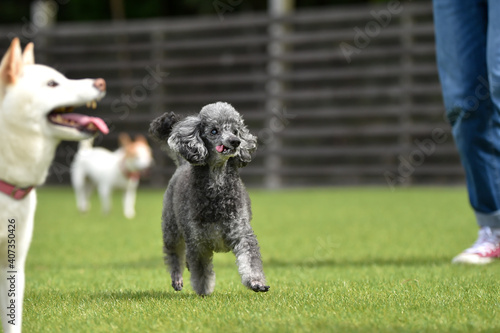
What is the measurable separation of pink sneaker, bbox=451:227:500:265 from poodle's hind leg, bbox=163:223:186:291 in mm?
1533

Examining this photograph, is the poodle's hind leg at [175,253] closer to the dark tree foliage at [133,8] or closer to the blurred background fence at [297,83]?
the blurred background fence at [297,83]

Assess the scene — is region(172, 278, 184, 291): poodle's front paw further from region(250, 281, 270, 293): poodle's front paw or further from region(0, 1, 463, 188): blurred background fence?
region(0, 1, 463, 188): blurred background fence

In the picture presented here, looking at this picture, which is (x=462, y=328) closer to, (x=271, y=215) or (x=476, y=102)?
(x=476, y=102)

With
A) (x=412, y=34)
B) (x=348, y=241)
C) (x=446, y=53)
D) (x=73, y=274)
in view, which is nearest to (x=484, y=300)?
(x=446, y=53)

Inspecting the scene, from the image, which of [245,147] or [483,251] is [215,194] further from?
[483,251]

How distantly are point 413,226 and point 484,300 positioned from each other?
11.0 ft

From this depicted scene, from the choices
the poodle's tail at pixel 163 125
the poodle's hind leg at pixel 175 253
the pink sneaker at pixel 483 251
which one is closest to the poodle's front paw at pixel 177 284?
the poodle's hind leg at pixel 175 253

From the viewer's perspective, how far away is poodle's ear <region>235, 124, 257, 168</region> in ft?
8.96

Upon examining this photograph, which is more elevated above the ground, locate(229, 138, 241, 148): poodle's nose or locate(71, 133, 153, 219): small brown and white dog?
locate(229, 138, 241, 148): poodle's nose

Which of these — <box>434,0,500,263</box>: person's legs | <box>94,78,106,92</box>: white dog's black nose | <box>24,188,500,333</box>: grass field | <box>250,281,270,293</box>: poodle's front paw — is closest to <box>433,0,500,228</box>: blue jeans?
<box>434,0,500,263</box>: person's legs

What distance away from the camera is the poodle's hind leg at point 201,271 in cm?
282

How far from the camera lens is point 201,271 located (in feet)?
9.39

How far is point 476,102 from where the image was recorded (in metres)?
3.92

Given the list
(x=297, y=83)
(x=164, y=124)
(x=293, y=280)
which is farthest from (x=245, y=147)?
(x=297, y=83)
